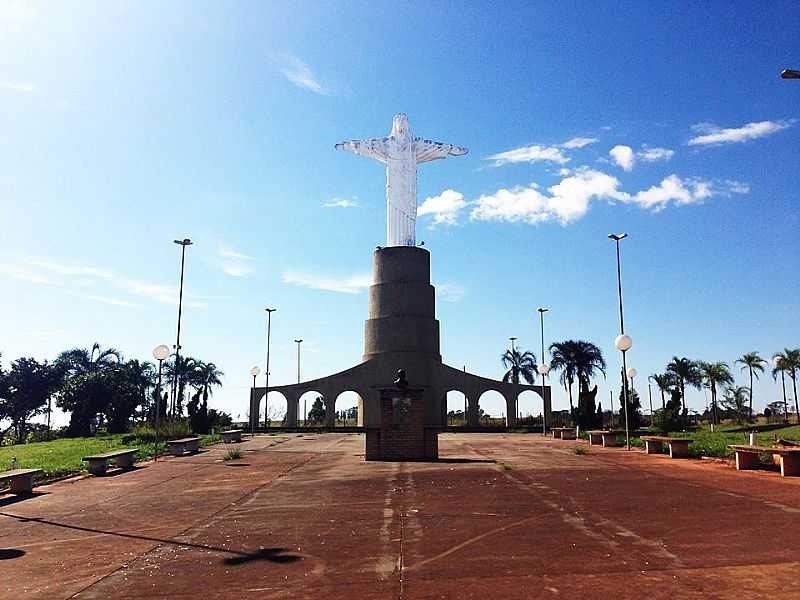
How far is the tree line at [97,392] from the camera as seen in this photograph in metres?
55.5

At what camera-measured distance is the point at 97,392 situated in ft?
183

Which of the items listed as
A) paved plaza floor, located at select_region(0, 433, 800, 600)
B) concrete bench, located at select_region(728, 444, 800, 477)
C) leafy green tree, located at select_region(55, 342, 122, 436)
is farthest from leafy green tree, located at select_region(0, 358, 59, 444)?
concrete bench, located at select_region(728, 444, 800, 477)

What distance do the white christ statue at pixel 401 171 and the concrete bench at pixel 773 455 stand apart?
39992mm

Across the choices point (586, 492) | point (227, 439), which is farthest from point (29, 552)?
point (227, 439)

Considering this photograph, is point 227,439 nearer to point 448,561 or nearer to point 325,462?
point 325,462

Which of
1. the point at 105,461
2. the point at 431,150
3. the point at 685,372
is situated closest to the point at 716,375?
the point at 685,372

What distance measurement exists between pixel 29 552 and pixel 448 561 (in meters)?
5.32

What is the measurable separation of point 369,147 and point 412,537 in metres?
51.3

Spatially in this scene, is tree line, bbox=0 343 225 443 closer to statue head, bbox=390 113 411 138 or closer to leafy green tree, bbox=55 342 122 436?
leafy green tree, bbox=55 342 122 436

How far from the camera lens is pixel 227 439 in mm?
34344

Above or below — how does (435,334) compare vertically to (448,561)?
above

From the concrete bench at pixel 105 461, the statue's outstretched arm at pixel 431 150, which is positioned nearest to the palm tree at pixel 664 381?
the statue's outstretched arm at pixel 431 150

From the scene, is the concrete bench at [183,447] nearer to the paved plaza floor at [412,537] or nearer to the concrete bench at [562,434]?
the paved plaza floor at [412,537]

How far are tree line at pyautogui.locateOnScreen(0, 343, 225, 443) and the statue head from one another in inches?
1013
